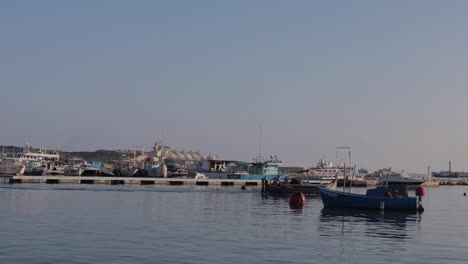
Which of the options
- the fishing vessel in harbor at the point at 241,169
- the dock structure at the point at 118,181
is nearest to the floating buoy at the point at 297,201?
the dock structure at the point at 118,181

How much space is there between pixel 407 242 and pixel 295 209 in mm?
23259

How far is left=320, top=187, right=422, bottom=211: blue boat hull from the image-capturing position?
189ft

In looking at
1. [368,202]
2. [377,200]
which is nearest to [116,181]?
[368,202]

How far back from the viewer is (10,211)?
152ft

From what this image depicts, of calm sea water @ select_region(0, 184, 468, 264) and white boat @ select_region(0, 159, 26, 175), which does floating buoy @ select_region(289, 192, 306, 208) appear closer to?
calm sea water @ select_region(0, 184, 468, 264)

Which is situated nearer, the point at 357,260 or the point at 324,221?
the point at 357,260

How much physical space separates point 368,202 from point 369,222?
1085cm

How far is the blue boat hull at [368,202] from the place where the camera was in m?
57.7

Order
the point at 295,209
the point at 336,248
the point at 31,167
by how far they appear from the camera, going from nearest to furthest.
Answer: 1. the point at 336,248
2. the point at 295,209
3. the point at 31,167

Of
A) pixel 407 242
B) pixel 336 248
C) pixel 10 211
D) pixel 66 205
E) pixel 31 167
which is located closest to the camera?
pixel 336 248

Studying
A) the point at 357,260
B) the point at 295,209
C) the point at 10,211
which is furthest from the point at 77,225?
the point at 295,209

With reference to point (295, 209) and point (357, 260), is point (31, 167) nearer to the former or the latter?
point (295, 209)

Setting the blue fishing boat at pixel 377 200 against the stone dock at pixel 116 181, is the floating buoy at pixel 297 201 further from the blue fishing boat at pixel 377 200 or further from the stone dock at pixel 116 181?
the stone dock at pixel 116 181

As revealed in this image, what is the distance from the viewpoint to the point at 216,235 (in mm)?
35062
